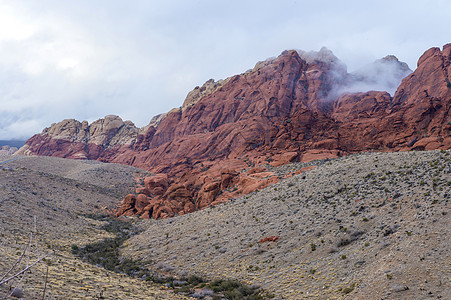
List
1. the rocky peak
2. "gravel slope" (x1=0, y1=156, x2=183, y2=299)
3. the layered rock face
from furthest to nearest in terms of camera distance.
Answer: the rocky peak
the layered rock face
"gravel slope" (x1=0, y1=156, x2=183, y2=299)

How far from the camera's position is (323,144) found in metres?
71.6

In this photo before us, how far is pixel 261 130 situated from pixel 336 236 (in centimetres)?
7818

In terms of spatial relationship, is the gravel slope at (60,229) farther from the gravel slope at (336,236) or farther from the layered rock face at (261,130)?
the layered rock face at (261,130)

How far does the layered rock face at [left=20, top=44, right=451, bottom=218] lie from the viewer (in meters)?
58.6

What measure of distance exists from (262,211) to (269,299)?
50.4 ft

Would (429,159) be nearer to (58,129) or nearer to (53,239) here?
(53,239)

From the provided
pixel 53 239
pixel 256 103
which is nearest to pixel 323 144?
pixel 256 103

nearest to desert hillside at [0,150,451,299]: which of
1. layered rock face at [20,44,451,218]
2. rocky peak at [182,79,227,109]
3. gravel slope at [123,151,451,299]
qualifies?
gravel slope at [123,151,451,299]

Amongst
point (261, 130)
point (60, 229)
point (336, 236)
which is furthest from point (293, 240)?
point (261, 130)

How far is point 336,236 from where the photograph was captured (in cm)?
2256

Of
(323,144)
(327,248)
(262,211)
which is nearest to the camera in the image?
(327,248)

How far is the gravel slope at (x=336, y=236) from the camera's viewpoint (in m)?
16.3

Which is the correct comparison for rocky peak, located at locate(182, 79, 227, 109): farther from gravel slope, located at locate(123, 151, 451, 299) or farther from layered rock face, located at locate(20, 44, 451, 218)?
gravel slope, located at locate(123, 151, 451, 299)

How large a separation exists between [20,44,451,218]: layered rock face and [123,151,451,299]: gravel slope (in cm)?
1366
